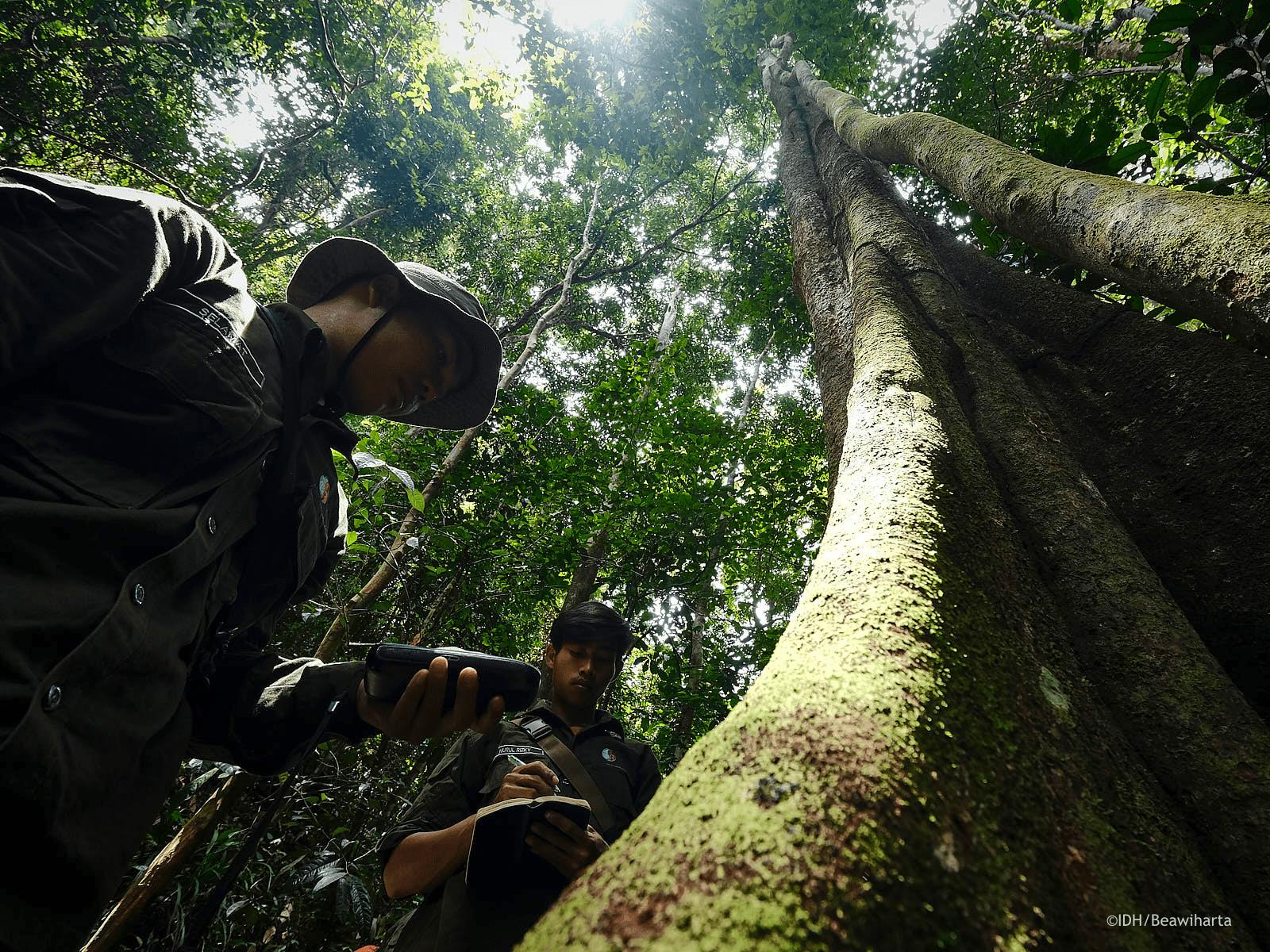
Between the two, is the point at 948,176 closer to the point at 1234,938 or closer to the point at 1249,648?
the point at 1249,648

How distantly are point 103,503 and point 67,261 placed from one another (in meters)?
0.47

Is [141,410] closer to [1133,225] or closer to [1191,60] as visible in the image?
[1133,225]

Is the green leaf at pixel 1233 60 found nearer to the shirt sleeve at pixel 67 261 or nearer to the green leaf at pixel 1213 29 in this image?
the green leaf at pixel 1213 29

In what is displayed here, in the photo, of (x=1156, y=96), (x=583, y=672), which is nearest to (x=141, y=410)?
(x=583, y=672)

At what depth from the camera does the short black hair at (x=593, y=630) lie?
3.21 meters

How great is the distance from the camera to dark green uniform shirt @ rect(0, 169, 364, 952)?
89cm

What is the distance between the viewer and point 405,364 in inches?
80.0

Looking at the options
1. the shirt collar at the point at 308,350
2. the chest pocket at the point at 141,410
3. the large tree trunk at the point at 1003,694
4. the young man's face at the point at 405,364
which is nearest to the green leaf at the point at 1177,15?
the large tree trunk at the point at 1003,694

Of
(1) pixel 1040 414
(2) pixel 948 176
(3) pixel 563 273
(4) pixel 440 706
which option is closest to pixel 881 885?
(4) pixel 440 706

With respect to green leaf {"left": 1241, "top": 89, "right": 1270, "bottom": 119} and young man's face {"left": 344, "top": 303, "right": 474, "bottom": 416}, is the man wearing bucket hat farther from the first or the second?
green leaf {"left": 1241, "top": 89, "right": 1270, "bottom": 119}

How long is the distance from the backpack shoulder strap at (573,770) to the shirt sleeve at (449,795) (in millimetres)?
203
